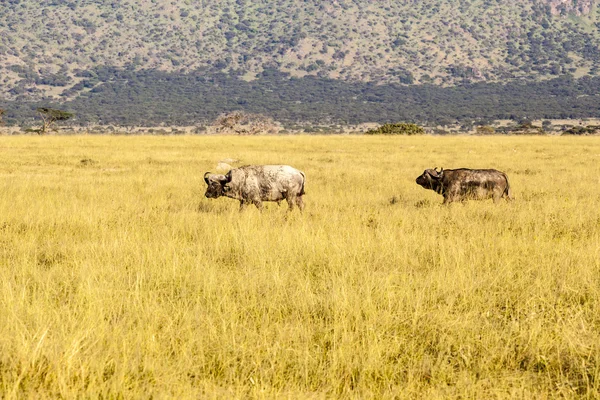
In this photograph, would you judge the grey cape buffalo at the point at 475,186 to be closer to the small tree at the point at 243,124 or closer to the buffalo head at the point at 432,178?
the buffalo head at the point at 432,178

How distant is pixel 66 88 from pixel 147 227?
630 ft

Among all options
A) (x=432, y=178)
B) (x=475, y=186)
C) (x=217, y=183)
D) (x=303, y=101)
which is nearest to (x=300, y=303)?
(x=217, y=183)

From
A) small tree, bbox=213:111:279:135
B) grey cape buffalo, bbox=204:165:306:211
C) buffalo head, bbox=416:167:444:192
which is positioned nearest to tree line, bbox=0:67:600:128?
small tree, bbox=213:111:279:135

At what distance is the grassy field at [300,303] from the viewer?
391cm

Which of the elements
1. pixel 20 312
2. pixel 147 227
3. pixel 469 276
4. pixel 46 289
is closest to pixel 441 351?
pixel 469 276

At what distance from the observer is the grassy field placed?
3.91 m

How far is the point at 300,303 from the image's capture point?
5.26m

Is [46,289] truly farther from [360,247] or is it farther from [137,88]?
[137,88]

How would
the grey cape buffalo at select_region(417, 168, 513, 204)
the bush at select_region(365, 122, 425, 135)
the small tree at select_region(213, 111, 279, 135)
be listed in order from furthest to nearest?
the small tree at select_region(213, 111, 279, 135) < the bush at select_region(365, 122, 425, 135) < the grey cape buffalo at select_region(417, 168, 513, 204)

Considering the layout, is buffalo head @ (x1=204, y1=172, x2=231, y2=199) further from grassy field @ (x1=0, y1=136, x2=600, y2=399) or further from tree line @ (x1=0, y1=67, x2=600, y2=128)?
tree line @ (x1=0, y1=67, x2=600, y2=128)

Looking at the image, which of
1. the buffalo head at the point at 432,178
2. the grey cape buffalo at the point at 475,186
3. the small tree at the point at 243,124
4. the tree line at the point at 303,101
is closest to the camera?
the grey cape buffalo at the point at 475,186

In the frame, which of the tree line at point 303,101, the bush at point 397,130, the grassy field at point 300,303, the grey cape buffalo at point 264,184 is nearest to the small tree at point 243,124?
the bush at point 397,130

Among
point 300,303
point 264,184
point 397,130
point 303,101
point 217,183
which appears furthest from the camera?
point 303,101

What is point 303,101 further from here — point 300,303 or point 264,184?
point 300,303
